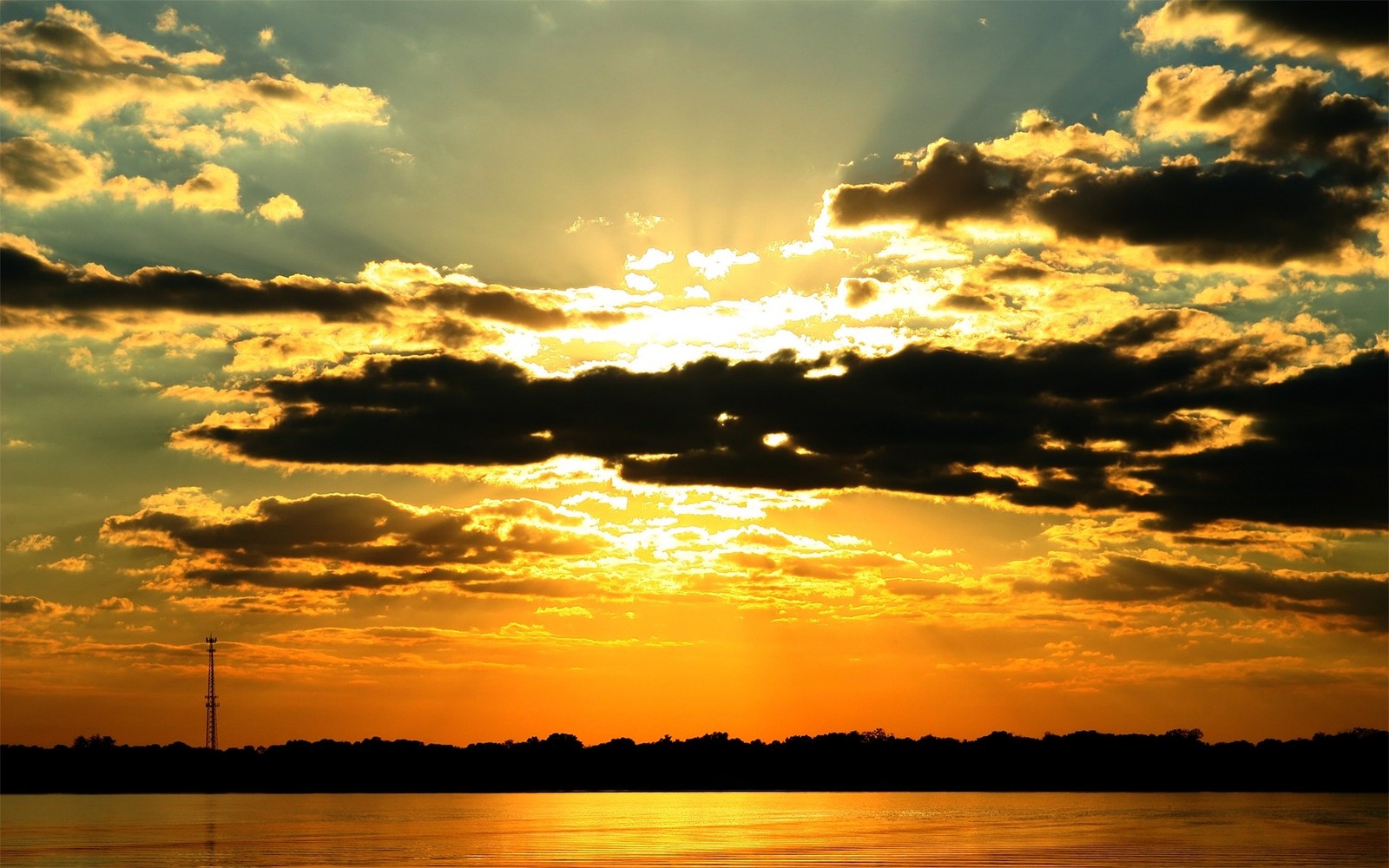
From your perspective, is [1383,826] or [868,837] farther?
[1383,826]

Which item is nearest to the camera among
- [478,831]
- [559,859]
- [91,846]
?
[559,859]

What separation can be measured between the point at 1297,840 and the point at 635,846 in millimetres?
66947

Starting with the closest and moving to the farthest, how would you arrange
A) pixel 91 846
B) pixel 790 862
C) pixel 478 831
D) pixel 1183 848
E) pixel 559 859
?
pixel 790 862 → pixel 559 859 → pixel 1183 848 → pixel 91 846 → pixel 478 831

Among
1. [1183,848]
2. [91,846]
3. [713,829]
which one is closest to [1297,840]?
[1183,848]

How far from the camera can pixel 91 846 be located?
5856 inches

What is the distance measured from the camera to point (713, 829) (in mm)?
179125

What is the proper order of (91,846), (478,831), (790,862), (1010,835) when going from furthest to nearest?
(478,831)
(1010,835)
(91,846)
(790,862)

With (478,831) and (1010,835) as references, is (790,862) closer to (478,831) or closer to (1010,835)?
(1010,835)

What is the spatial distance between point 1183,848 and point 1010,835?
1248 inches

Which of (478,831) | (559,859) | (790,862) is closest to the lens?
(790,862)

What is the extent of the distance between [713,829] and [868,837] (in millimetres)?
30178

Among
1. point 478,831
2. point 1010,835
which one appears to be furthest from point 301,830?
point 1010,835

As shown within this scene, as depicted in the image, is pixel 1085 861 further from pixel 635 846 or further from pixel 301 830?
pixel 301 830

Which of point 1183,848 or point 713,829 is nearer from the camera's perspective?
point 1183,848
